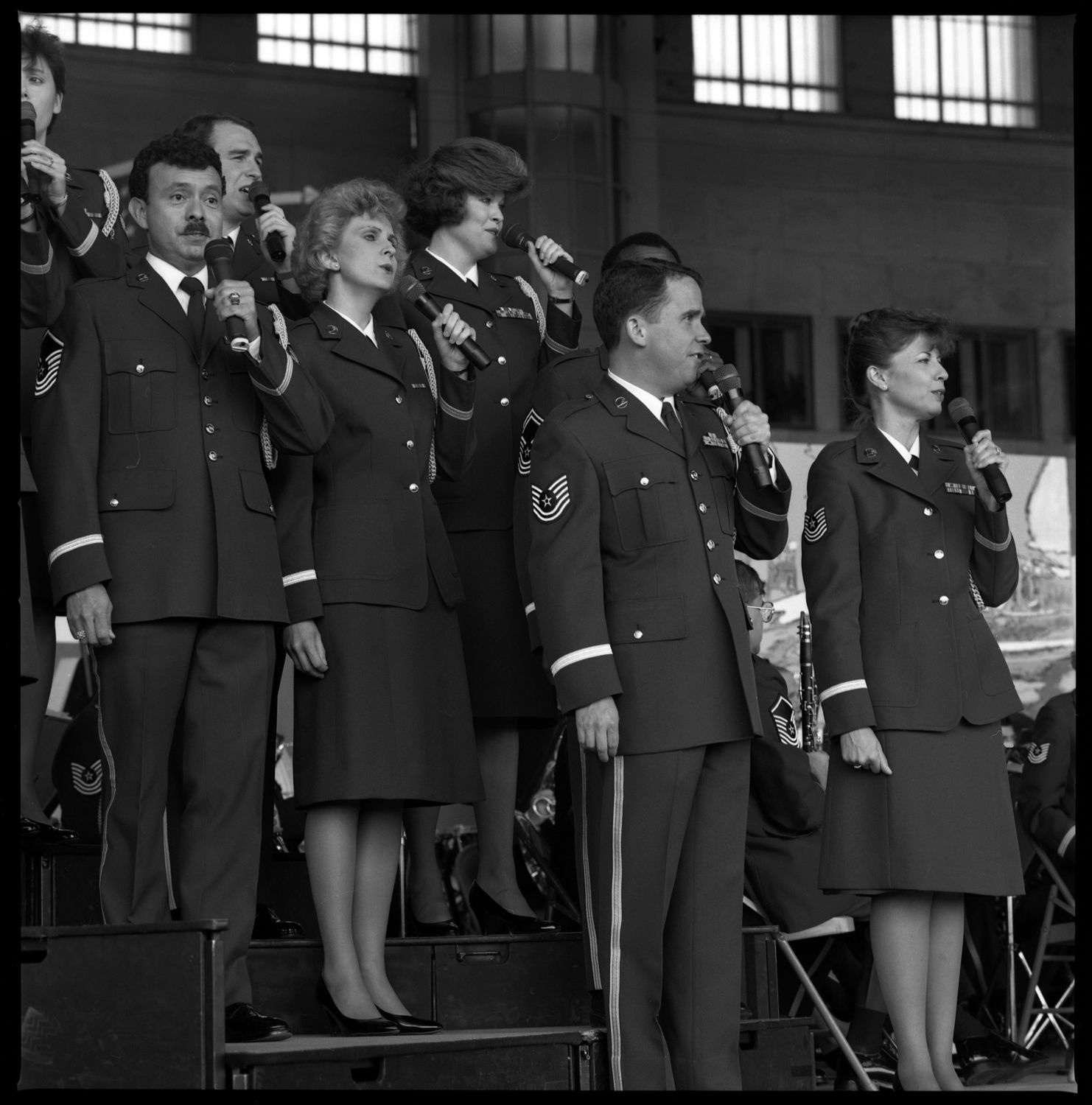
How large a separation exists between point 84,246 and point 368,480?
81 cm

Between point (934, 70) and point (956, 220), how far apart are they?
114 cm

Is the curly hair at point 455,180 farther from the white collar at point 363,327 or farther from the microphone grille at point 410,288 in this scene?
the white collar at point 363,327

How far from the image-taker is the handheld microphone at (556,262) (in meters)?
4.46

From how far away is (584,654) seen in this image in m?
3.74

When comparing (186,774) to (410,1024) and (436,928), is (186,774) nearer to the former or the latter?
(410,1024)

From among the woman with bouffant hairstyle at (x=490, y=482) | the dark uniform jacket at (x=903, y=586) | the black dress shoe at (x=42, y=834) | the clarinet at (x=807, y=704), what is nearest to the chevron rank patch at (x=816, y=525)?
the dark uniform jacket at (x=903, y=586)

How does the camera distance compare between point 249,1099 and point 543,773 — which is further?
point 543,773

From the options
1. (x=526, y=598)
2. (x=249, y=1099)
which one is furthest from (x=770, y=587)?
(x=249, y=1099)

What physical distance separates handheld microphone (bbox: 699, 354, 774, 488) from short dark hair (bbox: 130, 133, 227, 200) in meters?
1.14

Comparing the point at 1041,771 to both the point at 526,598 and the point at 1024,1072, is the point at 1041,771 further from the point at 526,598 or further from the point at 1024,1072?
the point at 526,598

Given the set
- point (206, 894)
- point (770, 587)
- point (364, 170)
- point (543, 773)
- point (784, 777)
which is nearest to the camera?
point (206, 894)

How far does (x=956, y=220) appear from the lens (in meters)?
12.6

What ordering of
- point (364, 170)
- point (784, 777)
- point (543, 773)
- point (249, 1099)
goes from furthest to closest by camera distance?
point (364, 170) → point (543, 773) → point (784, 777) → point (249, 1099)

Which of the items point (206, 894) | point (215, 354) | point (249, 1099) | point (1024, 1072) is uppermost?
point (215, 354)
